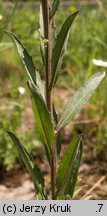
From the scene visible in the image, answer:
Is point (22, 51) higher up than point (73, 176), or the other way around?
point (22, 51)

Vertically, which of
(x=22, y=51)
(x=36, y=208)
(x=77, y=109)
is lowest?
(x=36, y=208)

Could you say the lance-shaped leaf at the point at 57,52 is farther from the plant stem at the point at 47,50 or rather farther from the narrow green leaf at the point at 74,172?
the narrow green leaf at the point at 74,172

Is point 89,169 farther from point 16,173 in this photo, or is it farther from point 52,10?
point 52,10

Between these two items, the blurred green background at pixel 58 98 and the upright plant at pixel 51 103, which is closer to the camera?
the upright plant at pixel 51 103

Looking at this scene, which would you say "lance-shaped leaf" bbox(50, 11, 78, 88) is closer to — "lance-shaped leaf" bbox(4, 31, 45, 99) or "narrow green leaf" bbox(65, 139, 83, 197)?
"lance-shaped leaf" bbox(4, 31, 45, 99)

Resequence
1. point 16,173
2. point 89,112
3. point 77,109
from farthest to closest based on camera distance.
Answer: point 89,112 → point 16,173 → point 77,109

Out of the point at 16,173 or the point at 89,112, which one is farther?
the point at 89,112

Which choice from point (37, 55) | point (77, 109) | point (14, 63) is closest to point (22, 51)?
point (77, 109)

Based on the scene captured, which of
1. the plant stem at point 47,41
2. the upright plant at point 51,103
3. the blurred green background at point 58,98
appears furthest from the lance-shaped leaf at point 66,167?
the blurred green background at point 58,98
